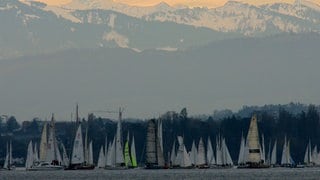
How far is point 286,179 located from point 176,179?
1191 cm

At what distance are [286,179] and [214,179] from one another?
8291 millimetres

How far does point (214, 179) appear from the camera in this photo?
199 m

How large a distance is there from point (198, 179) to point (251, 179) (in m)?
5.65

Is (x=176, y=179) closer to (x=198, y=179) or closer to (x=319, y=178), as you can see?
(x=198, y=179)

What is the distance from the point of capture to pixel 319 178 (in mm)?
195000

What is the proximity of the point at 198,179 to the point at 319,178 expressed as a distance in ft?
42.4

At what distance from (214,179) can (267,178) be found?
5663mm

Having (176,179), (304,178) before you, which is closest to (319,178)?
(304,178)

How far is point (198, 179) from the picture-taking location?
198m

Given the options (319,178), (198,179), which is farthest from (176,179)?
(319,178)

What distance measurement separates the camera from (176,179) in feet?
652

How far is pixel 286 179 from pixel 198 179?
31.0ft

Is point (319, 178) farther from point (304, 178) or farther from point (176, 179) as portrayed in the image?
point (176, 179)

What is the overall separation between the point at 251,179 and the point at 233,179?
10.4ft
